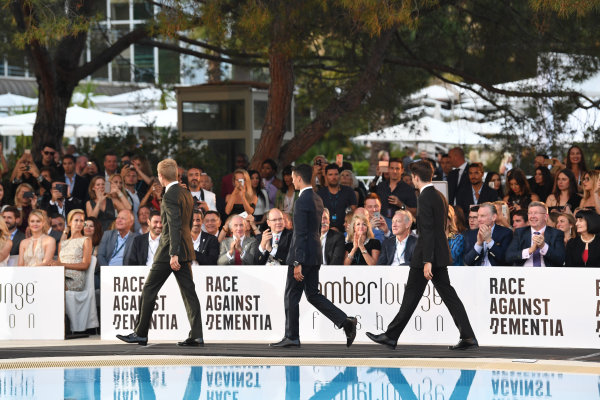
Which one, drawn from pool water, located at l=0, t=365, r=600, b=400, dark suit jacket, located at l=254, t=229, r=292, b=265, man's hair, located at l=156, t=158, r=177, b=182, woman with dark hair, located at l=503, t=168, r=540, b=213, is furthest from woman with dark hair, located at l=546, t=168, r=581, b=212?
man's hair, located at l=156, t=158, r=177, b=182

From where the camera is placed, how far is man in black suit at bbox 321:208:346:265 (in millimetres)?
12414

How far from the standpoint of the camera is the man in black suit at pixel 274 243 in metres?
12.4

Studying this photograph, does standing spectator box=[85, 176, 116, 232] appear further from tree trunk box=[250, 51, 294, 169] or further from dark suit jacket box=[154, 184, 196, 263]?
tree trunk box=[250, 51, 294, 169]

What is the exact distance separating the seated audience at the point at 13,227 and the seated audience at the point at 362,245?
3.88 meters

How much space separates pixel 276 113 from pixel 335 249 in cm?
602

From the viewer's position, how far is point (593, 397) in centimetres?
874

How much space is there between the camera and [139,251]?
1273cm

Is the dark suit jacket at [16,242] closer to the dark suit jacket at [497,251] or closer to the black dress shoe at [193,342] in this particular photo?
the black dress shoe at [193,342]

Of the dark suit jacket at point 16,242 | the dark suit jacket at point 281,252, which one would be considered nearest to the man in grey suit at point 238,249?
the dark suit jacket at point 281,252

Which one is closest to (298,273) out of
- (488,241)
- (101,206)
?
(488,241)

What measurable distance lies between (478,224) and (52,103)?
10226 mm

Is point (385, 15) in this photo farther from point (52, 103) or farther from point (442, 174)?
point (52, 103)

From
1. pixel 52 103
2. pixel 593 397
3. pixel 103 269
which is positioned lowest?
pixel 593 397

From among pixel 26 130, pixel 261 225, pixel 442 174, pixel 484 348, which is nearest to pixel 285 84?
pixel 442 174
